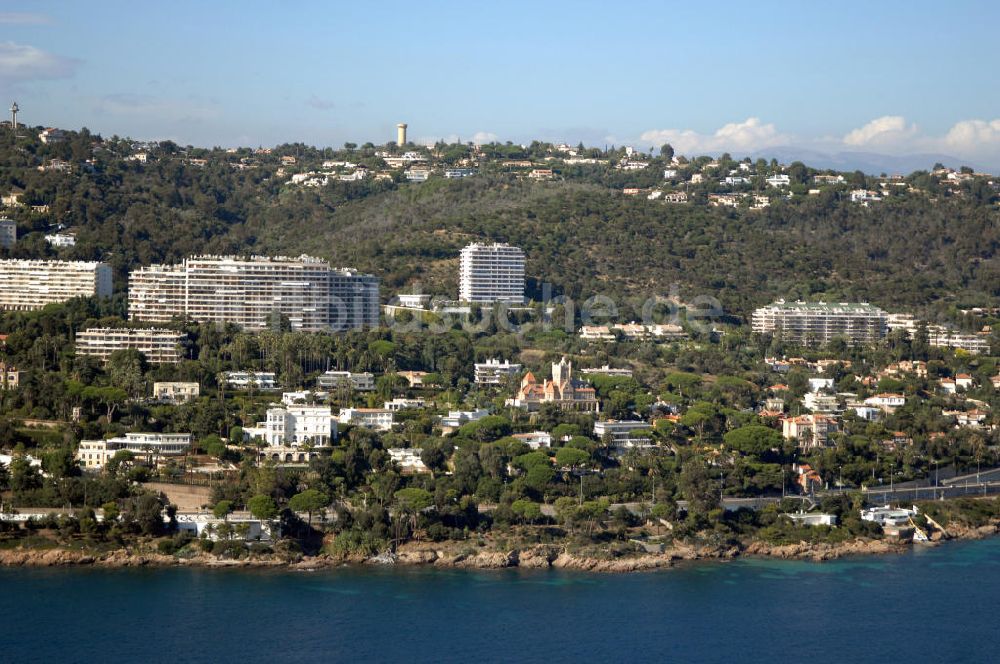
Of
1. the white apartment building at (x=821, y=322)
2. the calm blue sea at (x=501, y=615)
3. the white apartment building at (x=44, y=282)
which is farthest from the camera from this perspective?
the white apartment building at (x=821, y=322)

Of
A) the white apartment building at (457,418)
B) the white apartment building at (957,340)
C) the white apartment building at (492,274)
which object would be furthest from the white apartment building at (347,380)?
the white apartment building at (957,340)

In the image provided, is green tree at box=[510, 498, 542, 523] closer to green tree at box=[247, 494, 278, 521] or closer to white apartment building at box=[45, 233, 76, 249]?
green tree at box=[247, 494, 278, 521]

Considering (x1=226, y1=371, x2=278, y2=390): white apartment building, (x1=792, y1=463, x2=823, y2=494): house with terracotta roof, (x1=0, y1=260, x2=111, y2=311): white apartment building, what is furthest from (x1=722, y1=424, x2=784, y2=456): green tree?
(x1=0, y1=260, x2=111, y2=311): white apartment building

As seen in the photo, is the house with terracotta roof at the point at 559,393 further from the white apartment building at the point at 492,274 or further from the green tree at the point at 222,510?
the white apartment building at the point at 492,274

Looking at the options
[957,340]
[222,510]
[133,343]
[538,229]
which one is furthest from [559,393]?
[538,229]

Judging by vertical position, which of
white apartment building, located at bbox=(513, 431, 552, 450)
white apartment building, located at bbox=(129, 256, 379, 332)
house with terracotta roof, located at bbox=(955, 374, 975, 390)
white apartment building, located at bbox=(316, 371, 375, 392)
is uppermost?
white apartment building, located at bbox=(129, 256, 379, 332)

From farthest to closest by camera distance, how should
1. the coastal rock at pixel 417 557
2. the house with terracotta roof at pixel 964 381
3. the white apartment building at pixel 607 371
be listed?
the house with terracotta roof at pixel 964 381
the white apartment building at pixel 607 371
the coastal rock at pixel 417 557
